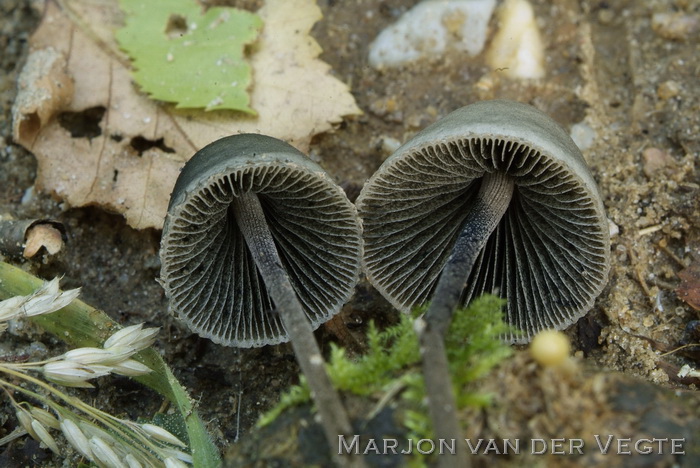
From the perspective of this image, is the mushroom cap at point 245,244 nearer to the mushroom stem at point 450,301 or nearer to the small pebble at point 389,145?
the mushroom stem at point 450,301

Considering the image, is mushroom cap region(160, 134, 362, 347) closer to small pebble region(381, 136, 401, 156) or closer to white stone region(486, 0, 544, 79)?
small pebble region(381, 136, 401, 156)

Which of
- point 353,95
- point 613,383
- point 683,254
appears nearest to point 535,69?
point 353,95

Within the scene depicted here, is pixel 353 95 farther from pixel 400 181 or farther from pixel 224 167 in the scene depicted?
pixel 224 167

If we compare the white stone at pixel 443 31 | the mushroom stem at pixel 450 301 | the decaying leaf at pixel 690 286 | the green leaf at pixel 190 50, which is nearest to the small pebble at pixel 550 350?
the mushroom stem at pixel 450 301

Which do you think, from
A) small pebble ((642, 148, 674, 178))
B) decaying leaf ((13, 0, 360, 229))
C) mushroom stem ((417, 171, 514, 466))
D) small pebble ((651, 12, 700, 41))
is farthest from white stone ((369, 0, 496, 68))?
mushroom stem ((417, 171, 514, 466))

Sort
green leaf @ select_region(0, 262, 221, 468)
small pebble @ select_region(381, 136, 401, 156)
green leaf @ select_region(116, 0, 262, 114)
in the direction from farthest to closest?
small pebble @ select_region(381, 136, 401, 156)
green leaf @ select_region(116, 0, 262, 114)
green leaf @ select_region(0, 262, 221, 468)

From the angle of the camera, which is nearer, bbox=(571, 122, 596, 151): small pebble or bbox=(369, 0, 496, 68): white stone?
bbox=(571, 122, 596, 151): small pebble
